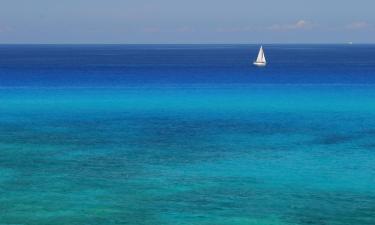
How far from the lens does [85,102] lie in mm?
55625

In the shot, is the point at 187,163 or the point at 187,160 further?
the point at 187,160

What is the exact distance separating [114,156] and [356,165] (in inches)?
428

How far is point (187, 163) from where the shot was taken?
2950 centimetres

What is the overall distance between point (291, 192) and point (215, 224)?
4.62 m

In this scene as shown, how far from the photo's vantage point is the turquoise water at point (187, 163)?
2211 cm

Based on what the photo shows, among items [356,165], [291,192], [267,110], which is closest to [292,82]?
[267,110]

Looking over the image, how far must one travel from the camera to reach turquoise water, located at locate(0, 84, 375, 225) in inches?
870

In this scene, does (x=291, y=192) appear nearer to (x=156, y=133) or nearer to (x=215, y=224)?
(x=215, y=224)

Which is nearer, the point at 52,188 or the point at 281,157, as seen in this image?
the point at 52,188

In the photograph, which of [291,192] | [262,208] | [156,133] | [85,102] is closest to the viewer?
[262,208]

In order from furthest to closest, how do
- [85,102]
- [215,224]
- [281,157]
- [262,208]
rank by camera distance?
[85,102]
[281,157]
[262,208]
[215,224]

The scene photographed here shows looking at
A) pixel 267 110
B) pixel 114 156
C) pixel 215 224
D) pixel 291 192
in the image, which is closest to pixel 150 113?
pixel 267 110

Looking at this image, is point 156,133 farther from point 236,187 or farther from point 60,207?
point 60,207

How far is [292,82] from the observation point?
268 ft
